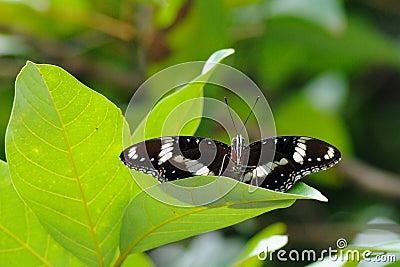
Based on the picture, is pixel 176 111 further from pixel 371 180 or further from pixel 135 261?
pixel 371 180

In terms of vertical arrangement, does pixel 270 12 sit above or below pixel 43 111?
above

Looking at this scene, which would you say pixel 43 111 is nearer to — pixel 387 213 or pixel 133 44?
pixel 133 44

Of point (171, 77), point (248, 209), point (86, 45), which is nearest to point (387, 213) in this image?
point (171, 77)

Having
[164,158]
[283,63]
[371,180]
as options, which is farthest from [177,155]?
[283,63]

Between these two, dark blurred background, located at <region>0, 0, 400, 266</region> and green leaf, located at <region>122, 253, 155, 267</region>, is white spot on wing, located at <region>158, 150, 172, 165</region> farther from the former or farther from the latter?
dark blurred background, located at <region>0, 0, 400, 266</region>

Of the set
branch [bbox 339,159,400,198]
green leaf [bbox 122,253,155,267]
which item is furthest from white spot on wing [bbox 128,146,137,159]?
branch [bbox 339,159,400,198]
